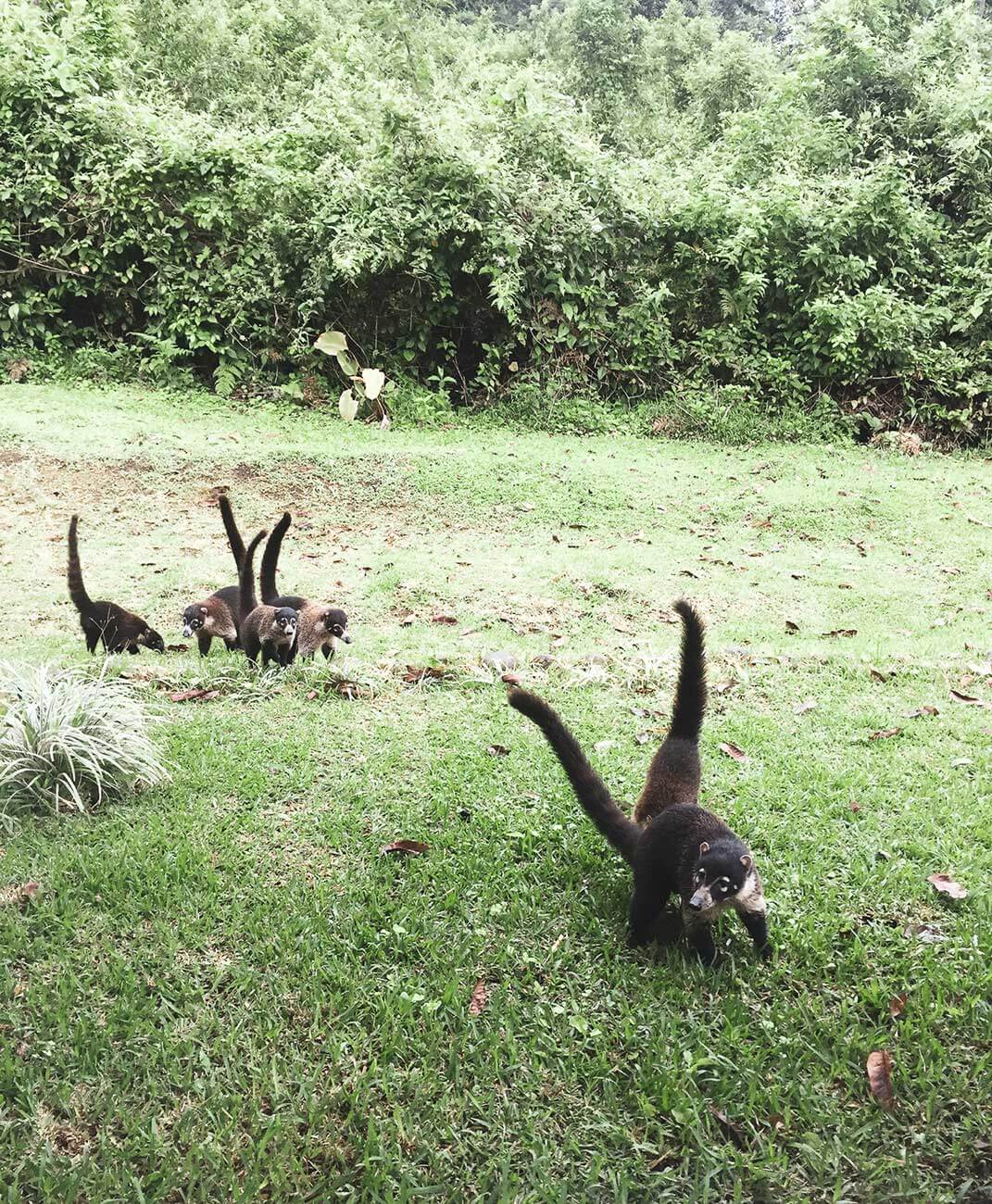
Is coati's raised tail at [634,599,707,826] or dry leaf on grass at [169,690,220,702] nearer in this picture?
coati's raised tail at [634,599,707,826]

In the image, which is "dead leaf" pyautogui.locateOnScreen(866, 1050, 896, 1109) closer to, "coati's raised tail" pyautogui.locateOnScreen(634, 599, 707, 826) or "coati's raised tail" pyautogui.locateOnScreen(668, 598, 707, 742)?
"coati's raised tail" pyautogui.locateOnScreen(634, 599, 707, 826)

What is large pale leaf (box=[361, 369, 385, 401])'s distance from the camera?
35.8 ft

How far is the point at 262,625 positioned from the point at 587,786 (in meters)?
2.59

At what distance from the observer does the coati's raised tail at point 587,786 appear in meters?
2.63

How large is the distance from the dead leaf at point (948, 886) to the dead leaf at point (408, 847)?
5.57ft

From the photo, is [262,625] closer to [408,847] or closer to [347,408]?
[408,847]

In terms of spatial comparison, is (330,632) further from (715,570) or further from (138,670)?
(715,570)

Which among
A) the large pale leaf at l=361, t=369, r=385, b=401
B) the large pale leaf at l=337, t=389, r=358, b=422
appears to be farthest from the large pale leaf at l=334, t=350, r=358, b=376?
the large pale leaf at l=337, t=389, r=358, b=422

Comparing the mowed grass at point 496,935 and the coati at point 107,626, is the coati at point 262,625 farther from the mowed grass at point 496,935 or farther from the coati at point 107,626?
the coati at point 107,626

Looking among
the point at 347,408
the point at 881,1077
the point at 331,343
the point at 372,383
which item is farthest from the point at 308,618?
the point at 331,343

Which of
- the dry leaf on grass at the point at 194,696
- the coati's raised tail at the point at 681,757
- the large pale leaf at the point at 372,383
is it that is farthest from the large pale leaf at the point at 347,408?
the coati's raised tail at the point at 681,757

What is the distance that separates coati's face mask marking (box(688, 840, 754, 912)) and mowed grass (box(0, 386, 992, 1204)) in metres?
0.30

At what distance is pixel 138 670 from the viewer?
459 centimetres

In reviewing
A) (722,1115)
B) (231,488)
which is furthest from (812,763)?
(231,488)
